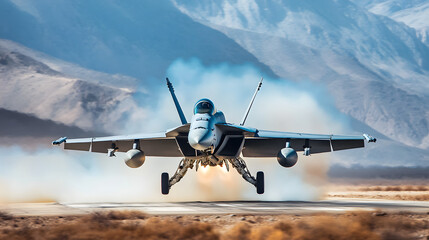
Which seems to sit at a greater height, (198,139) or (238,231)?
(198,139)

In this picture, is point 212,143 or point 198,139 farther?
point 212,143

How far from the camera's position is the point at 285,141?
3181 centimetres

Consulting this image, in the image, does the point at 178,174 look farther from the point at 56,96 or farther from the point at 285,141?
the point at 56,96

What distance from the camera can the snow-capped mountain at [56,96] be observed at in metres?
104

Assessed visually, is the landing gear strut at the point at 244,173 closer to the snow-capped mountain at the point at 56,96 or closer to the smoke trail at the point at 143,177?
the smoke trail at the point at 143,177

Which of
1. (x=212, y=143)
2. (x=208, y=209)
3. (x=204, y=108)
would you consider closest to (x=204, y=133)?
(x=212, y=143)

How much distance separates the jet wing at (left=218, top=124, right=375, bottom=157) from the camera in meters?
29.1

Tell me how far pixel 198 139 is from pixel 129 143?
7920mm

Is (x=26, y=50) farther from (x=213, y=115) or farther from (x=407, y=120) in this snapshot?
(x=213, y=115)

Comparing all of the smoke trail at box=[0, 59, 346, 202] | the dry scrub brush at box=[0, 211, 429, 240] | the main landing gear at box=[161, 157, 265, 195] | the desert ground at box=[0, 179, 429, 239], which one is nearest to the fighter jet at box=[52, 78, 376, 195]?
the main landing gear at box=[161, 157, 265, 195]

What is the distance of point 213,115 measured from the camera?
27891 millimetres

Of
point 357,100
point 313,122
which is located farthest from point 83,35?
point 313,122

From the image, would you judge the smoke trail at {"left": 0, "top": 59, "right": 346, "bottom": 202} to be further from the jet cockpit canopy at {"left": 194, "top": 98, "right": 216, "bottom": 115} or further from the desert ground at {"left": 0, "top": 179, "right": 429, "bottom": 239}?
the desert ground at {"left": 0, "top": 179, "right": 429, "bottom": 239}

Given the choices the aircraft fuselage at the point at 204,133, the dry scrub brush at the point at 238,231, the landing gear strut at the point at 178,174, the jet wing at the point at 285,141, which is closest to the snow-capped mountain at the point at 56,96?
the jet wing at the point at 285,141
